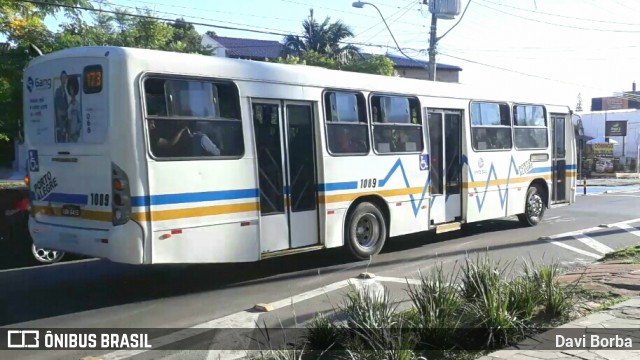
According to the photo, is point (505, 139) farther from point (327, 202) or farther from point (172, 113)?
point (172, 113)

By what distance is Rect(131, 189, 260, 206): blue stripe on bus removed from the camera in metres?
6.96

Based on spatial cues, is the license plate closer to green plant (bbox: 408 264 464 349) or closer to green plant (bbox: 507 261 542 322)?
green plant (bbox: 408 264 464 349)

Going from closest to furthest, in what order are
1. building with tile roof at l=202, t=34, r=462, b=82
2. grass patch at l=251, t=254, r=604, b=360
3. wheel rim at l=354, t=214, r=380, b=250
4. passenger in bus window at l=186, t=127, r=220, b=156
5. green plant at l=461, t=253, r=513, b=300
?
grass patch at l=251, t=254, r=604, b=360, green plant at l=461, t=253, r=513, b=300, passenger in bus window at l=186, t=127, r=220, b=156, wheel rim at l=354, t=214, r=380, b=250, building with tile roof at l=202, t=34, r=462, b=82

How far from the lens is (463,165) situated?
12.0 meters

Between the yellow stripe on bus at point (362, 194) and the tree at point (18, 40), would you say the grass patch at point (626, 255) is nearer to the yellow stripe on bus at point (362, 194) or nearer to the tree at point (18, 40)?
the yellow stripe on bus at point (362, 194)

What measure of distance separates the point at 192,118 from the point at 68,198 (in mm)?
1859

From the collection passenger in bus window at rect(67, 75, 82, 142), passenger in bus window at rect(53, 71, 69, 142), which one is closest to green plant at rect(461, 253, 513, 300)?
passenger in bus window at rect(67, 75, 82, 142)

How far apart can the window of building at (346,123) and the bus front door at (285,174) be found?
386mm

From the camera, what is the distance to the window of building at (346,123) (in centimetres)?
943

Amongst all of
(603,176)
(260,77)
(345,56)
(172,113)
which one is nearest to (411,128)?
(260,77)

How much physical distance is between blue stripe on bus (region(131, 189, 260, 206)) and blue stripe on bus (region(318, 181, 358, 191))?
1312mm

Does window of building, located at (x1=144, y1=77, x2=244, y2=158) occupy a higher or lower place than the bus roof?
lower

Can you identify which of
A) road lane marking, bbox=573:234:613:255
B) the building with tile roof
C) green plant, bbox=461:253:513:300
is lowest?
road lane marking, bbox=573:234:613:255

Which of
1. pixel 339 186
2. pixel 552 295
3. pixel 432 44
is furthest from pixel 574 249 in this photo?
pixel 432 44
